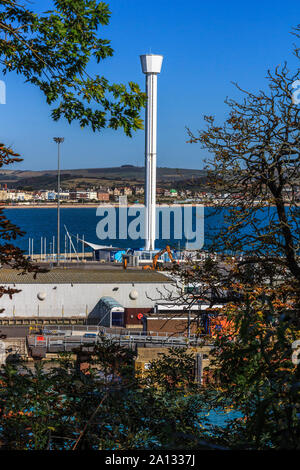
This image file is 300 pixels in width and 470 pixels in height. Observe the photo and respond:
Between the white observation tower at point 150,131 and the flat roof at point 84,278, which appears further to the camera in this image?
the white observation tower at point 150,131

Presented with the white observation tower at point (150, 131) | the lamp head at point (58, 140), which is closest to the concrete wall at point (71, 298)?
the lamp head at point (58, 140)

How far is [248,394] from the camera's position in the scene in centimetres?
557

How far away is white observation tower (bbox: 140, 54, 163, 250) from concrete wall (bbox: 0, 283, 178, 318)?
32213mm

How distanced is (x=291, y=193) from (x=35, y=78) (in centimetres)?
358

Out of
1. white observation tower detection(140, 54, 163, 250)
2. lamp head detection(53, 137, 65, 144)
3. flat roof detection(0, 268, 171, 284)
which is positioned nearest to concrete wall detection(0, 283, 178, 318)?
flat roof detection(0, 268, 171, 284)

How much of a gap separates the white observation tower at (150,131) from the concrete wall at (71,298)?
3221cm

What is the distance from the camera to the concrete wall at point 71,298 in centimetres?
3881

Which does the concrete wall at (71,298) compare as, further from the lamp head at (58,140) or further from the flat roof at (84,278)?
the lamp head at (58,140)

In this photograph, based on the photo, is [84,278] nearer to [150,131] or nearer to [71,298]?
[71,298]

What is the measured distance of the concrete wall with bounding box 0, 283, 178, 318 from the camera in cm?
3881

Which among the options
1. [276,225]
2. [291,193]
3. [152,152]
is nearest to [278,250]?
[276,225]

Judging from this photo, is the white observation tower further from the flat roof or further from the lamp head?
the flat roof

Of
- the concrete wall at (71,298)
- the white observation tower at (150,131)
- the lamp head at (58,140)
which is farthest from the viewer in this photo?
the white observation tower at (150,131)

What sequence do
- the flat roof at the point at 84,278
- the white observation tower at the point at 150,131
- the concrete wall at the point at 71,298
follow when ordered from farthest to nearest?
the white observation tower at the point at 150,131
the flat roof at the point at 84,278
the concrete wall at the point at 71,298
